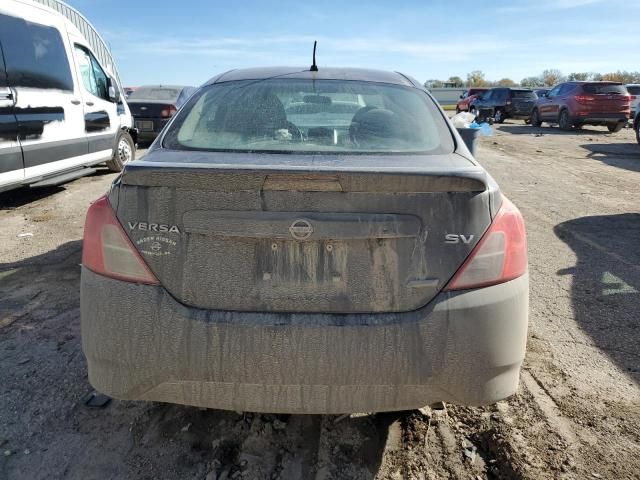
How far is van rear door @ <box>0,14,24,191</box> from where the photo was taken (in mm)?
5559

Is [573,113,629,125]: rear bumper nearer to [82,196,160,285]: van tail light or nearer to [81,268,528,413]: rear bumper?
[81,268,528,413]: rear bumper

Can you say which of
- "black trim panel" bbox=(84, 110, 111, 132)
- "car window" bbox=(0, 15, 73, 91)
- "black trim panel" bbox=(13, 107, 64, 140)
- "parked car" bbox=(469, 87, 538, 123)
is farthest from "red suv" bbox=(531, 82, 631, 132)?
"black trim panel" bbox=(13, 107, 64, 140)

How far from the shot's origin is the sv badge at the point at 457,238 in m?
1.86

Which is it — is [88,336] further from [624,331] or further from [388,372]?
[624,331]

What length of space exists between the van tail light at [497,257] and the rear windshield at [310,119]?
0.55 meters

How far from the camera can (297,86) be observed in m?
2.98

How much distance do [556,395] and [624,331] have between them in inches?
43.1

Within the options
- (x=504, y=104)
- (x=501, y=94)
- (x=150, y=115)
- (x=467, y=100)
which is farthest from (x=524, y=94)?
(x=150, y=115)

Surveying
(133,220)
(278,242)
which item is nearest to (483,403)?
(278,242)

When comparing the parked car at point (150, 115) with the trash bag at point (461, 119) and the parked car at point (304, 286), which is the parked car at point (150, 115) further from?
the parked car at point (304, 286)

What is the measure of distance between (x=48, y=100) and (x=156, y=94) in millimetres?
8727

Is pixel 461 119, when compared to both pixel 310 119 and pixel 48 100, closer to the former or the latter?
pixel 310 119

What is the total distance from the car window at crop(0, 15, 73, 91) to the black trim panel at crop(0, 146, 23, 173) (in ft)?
2.44

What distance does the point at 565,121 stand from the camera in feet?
66.4
